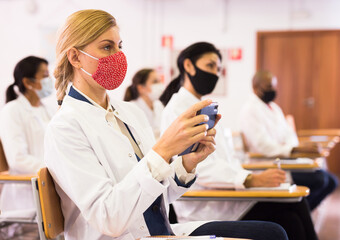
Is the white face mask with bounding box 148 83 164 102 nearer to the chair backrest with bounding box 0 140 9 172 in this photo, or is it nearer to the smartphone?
the chair backrest with bounding box 0 140 9 172

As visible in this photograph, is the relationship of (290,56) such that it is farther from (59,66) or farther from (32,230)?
(59,66)

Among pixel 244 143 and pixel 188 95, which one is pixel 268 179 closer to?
pixel 188 95

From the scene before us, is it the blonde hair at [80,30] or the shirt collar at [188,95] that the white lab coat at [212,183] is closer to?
the shirt collar at [188,95]

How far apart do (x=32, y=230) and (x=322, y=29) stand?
6075mm

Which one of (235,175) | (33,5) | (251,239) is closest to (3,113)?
(235,175)

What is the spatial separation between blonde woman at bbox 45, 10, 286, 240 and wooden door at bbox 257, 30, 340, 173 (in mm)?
6776

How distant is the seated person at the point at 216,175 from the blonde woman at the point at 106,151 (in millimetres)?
675

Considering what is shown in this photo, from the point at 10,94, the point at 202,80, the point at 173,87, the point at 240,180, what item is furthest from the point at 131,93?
the point at 240,180

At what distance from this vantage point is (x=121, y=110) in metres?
1.75

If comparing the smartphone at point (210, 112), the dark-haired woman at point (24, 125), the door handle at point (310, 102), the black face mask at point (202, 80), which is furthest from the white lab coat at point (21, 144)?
the door handle at point (310, 102)

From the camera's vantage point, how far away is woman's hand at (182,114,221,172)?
1590 mm

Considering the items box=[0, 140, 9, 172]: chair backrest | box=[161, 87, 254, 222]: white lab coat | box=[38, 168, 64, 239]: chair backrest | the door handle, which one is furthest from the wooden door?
box=[38, 168, 64, 239]: chair backrest

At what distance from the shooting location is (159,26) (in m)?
8.49

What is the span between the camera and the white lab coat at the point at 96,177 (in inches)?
53.7
